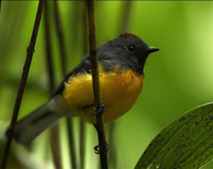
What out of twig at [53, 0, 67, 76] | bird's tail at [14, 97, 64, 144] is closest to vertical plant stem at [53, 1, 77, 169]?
twig at [53, 0, 67, 76]

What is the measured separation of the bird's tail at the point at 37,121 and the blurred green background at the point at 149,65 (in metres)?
0.10

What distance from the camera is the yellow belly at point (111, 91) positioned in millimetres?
3244

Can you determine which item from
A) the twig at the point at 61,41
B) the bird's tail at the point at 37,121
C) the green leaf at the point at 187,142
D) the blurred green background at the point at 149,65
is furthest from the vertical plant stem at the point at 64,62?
the bird's tail at the point at 37,121

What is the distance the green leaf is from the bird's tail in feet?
5.49

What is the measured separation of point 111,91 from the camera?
3.23 metres

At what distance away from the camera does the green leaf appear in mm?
1717

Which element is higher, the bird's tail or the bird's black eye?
the bird's black eye

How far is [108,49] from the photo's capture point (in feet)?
12.6

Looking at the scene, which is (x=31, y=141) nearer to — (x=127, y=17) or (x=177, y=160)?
(x=127, y=17)

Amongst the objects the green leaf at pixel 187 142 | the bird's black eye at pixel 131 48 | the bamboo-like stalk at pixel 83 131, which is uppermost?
the bird's black eye at pixel 131 48

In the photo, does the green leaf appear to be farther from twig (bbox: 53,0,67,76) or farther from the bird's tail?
the bird's tail

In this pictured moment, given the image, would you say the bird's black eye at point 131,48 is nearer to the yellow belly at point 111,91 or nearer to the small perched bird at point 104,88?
the small perched bird at point 104,88

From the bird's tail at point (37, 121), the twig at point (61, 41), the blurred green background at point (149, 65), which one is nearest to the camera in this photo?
the twig at point (61, 41)

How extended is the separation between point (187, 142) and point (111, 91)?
1.53 metres
